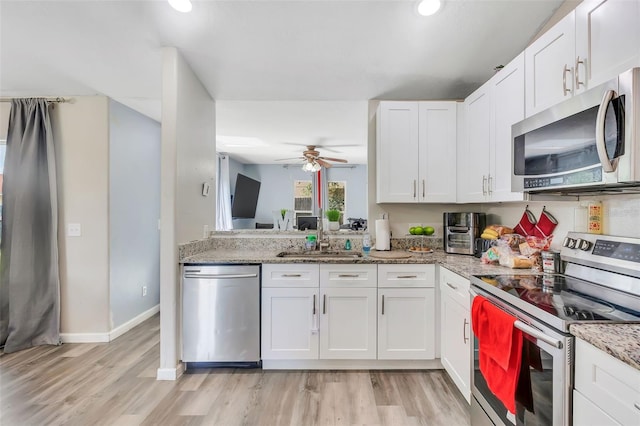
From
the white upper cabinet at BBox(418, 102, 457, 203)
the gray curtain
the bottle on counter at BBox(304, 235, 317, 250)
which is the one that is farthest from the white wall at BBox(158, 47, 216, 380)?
the white upper cabinet at BBox(418, 102, 457, 203)

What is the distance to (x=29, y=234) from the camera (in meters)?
2.64

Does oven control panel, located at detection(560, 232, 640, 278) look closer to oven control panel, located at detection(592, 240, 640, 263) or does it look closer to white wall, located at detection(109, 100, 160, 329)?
oven control panel, located at detection(592, 240, 640, 263)

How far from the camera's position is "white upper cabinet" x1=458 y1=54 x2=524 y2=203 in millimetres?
1805

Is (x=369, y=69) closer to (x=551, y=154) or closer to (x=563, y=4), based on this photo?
(x=563, y=4)

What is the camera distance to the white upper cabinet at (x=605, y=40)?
110cm

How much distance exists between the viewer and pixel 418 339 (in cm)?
220

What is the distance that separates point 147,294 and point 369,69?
139 inches

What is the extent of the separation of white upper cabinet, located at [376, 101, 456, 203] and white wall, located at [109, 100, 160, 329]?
8.93 ft

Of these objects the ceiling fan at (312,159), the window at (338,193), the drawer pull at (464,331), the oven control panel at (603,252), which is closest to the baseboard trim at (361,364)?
the drawer pull at (464,331)

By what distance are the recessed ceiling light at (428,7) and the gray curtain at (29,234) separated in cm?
344

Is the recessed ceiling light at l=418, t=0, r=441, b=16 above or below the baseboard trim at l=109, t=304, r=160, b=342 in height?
above

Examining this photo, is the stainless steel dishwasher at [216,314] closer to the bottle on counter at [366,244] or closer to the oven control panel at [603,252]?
the bottle on counter at [366,244]

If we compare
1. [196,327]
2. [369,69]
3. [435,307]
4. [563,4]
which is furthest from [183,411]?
[563,4]

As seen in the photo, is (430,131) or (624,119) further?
(430,131)
